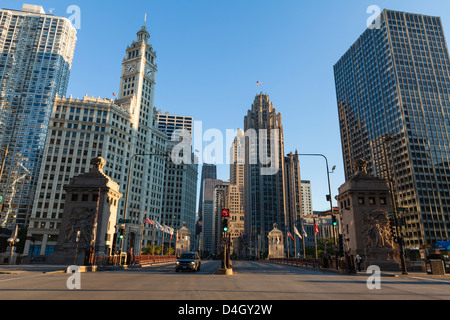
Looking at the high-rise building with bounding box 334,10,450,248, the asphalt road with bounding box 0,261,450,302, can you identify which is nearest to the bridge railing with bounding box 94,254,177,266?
the asphalt road with bounding box 0,261,450,302

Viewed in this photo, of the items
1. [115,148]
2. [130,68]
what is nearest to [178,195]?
[115,148]

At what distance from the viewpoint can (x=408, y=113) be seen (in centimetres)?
12350

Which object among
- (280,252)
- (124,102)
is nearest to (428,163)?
(280,252)

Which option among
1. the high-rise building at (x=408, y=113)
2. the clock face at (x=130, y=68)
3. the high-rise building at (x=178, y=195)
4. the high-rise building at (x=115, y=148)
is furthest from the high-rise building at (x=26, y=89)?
the high-rise building at (x=408, y=113)

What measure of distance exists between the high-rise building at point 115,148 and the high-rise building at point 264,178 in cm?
6518

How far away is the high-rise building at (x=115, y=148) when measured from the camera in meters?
89.6

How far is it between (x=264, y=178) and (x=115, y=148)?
95374 millimetres

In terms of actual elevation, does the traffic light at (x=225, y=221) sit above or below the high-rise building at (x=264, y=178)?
below

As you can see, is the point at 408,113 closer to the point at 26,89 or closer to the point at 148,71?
the point at 148,71

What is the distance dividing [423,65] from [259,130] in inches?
3426

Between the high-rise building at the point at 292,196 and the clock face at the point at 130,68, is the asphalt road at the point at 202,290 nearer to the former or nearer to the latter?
the clock face at the point at 130,68
